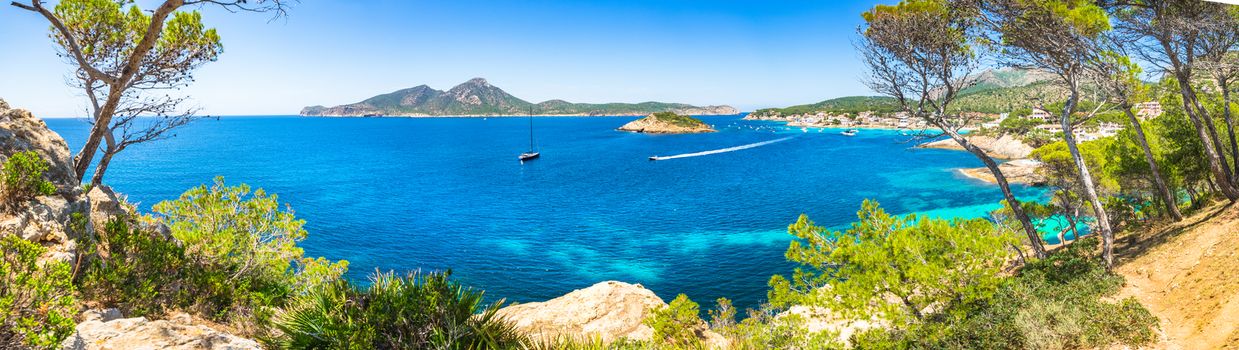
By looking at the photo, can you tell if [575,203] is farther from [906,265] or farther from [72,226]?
[72,226]

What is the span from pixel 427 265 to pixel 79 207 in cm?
2269

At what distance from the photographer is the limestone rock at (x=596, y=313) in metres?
16.6

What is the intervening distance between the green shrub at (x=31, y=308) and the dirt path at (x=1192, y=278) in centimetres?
1482

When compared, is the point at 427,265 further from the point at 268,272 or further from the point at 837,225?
the point at 837,225

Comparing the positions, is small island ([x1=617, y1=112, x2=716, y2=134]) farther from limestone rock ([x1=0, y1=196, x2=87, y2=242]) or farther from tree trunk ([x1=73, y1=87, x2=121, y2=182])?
limestone rock ([x1=0, y1=196, x2=87, y2=242])

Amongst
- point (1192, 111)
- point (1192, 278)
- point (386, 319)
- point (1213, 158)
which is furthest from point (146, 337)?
point (1213, 158)

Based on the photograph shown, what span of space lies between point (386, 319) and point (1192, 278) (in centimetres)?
1564

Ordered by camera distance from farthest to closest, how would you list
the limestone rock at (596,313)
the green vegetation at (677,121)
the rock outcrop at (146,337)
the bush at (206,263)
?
the green vegetation at (677,121) → the limestone rock at (596,313) → the bush at (206,263) → the rock outcrop at (146,337)

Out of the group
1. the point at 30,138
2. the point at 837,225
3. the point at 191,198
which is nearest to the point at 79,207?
the point at 30,138

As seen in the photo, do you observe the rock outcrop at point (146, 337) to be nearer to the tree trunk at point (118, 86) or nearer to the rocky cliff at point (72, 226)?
the rocky cliff at point (72, 226)

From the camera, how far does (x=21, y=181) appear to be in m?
8.84

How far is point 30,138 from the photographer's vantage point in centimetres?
1059

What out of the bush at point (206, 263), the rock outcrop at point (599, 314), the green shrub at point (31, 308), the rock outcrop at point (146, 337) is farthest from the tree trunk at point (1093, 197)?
the green shrub at point (31, 308)

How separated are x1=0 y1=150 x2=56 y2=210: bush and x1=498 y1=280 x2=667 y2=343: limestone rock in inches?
424
